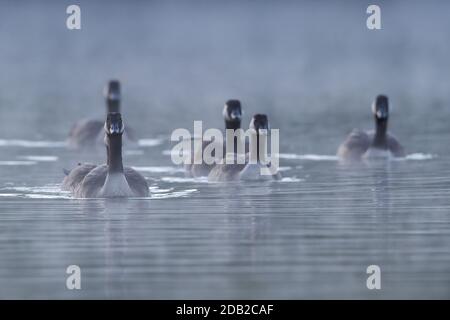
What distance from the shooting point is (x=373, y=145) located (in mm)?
31578

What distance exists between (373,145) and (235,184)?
589cm

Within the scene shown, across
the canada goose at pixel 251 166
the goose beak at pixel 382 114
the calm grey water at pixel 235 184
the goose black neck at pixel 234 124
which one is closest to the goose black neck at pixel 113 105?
the calm grey water at pixel 235 184

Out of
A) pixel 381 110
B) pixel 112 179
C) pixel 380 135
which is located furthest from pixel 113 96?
pixel 112 179

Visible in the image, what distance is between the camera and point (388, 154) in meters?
30.9

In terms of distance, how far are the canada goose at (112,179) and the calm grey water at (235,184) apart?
0.31 m

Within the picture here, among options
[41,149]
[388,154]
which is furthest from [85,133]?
[388,154]

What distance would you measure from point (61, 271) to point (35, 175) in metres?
10.3

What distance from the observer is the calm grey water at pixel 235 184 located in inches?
680

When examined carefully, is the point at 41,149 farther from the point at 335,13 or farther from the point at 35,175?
the point at 335,13

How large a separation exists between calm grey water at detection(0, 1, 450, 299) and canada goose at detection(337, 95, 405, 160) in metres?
0.41

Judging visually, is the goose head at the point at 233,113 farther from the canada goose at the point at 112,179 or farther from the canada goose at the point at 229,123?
the canada goose at the point at 112,179

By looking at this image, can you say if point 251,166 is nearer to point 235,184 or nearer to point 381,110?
point 235,184

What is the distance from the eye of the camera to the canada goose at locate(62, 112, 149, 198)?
78.7 ft

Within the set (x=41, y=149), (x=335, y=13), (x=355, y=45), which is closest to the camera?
(x=41, y=149)
